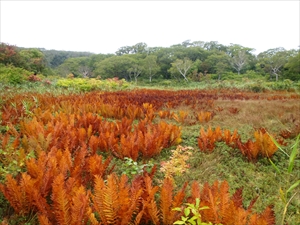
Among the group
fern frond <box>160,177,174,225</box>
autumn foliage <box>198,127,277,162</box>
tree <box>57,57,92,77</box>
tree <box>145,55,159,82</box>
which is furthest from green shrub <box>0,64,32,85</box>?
tree <box>57,57,92,77</box>

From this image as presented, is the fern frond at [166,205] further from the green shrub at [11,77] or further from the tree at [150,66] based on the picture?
the tree at [150,66]

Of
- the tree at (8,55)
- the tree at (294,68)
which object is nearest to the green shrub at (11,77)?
the tree at (8,55)

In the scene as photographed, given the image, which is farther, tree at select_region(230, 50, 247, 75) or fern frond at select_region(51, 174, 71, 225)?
tree at select_region(230, 50, 247, 75)

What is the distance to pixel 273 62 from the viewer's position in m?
44.4

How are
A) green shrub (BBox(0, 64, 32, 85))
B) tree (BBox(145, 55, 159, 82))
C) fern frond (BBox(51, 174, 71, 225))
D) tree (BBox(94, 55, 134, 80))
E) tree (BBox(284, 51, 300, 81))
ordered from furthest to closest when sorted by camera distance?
1. tree (BBox(94, 55, 134, 80))
2. tree (BBox(145, 55, 159, 82))
3. tree (BBox(284, 51, 300, 81))
4. green shrub (BBox(0, 64, 32, 85))
5. fern frond (BBox(51, 174, 71, 225))

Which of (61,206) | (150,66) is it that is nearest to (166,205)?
(61,206)

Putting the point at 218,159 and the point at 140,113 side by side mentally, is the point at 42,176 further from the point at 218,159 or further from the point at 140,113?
the point at 140,113

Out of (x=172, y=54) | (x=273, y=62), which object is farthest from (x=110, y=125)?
(x=172, y=54)

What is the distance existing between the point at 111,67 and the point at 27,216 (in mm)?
52670

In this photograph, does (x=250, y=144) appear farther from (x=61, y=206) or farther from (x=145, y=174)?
(x=61, y=206)

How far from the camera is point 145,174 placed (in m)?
2.50

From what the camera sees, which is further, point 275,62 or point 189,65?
point 189,65

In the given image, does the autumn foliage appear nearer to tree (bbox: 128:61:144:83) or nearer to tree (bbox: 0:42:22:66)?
tree (bbox: 0:42:22:66)

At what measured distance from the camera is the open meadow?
5.97 feet
